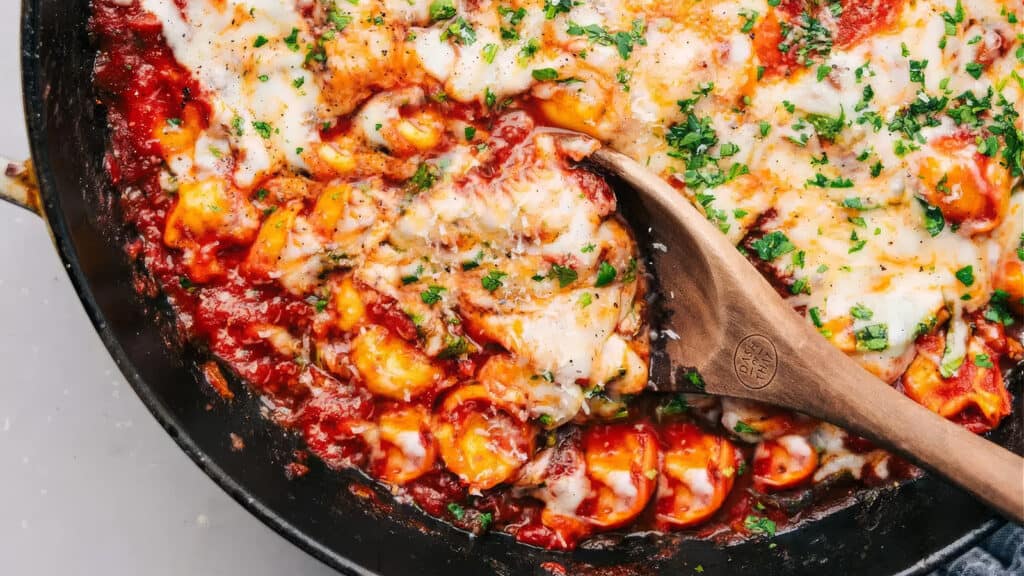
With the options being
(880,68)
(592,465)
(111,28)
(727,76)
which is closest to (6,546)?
(111,28)

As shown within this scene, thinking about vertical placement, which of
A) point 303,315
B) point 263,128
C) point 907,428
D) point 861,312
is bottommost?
point 303,315

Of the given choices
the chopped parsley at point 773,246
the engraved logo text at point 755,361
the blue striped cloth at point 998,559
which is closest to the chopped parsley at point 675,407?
the engraved logo text at point 755,361

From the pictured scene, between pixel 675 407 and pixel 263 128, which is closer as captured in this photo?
pixel 263 128

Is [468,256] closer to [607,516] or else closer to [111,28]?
[607,516]

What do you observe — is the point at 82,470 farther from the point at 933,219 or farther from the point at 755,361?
the point at 933,219

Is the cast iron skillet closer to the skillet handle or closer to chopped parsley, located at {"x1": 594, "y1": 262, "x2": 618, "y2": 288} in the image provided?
the skillet handle

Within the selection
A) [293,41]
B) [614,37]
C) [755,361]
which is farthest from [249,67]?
[755,361]
